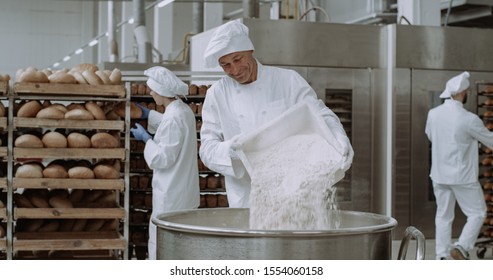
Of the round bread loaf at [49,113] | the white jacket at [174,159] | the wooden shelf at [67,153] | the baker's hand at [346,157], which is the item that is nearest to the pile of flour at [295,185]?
the baker's hand at [346,157]

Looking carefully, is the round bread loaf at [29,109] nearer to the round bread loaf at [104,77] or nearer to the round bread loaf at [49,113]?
the round bread loaf at [49,113]

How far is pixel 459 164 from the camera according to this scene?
5391 millimetres

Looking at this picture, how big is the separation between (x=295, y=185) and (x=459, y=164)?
3354 millimetres

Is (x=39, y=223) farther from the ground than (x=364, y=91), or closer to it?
closer to it

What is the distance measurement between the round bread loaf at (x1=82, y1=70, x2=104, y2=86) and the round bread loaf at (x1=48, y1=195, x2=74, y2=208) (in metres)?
0.67

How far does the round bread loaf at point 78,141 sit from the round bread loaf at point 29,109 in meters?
0.23

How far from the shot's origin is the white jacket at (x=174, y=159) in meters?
4.22

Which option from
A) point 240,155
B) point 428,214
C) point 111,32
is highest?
point 111,32

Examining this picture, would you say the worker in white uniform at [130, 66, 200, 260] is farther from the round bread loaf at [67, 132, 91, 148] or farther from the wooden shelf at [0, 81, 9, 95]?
the wooden shelf at [0, 81, 9, 95]

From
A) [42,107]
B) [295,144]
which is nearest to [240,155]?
[295,144]

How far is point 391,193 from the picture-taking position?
6316 millimetres
